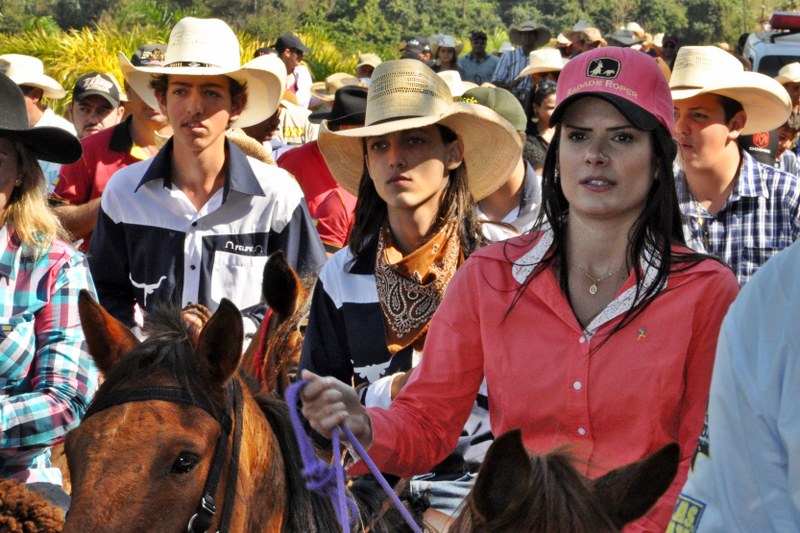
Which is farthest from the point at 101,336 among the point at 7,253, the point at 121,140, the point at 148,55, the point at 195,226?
the point at 148,55

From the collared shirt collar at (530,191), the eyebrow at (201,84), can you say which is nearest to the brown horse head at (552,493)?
the eyebrow at (201,84)

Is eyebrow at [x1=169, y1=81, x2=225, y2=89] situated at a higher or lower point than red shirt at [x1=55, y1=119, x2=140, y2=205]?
higher

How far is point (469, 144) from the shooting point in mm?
5160

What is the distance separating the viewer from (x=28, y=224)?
15.4 feet

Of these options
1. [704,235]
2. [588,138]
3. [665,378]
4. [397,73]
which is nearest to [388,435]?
[665,378]

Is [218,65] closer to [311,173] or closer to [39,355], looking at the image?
[311,173]

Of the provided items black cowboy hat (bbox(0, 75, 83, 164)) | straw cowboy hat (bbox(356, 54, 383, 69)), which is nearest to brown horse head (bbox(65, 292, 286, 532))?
black cowboy hat (bbox(0, 75, 83, 164))

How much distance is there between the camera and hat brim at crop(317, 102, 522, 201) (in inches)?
190

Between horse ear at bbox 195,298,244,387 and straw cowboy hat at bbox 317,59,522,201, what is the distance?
1612 mm

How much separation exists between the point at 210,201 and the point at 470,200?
151 centimetres

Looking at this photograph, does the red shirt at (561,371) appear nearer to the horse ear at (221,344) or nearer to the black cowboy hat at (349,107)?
the horse ear at (221,344)

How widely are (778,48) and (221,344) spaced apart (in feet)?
46.3

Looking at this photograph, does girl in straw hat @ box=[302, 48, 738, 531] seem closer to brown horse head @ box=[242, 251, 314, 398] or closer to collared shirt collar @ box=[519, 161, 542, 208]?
brown horse head @ box=[242, 251, 314, 398]

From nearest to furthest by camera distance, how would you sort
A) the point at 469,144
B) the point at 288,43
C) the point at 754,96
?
the point at 469,144 → the point at 754,96 → the point at 288,43
